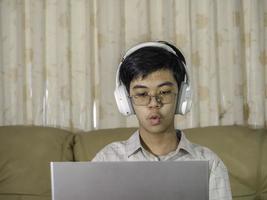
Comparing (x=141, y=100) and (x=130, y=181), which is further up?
(x=141, y=100)

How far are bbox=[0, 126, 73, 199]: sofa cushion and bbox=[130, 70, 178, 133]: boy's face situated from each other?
0.52 meters

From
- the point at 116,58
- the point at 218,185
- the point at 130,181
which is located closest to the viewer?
the point at 130,181

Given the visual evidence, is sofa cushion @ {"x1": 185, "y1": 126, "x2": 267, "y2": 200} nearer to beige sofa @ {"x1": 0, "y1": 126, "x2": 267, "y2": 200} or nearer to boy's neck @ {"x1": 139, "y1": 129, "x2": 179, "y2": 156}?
beige sofa @ {"x1": 0, "y1": 126, "x2": 267, "y2": 200}

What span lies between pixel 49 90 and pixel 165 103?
77 centimetres

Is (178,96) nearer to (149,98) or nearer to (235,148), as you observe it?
(149,98)

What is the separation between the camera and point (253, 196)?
133cm

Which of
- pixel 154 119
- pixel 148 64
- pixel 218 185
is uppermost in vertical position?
pixel 148 64

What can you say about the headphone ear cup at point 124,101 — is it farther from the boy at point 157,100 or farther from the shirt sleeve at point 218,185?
the shirt sleeve at point 218,185

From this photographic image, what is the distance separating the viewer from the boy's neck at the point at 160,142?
1009mm

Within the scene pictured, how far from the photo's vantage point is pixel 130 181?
0.63 m

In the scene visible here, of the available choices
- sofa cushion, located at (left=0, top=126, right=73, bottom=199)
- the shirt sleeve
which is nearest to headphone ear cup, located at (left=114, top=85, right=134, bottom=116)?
the shirt sleeve

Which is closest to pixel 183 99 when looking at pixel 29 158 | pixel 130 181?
pixel 130 181

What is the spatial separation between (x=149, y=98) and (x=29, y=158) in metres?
0.62

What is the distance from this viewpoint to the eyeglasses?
3.16 ft
